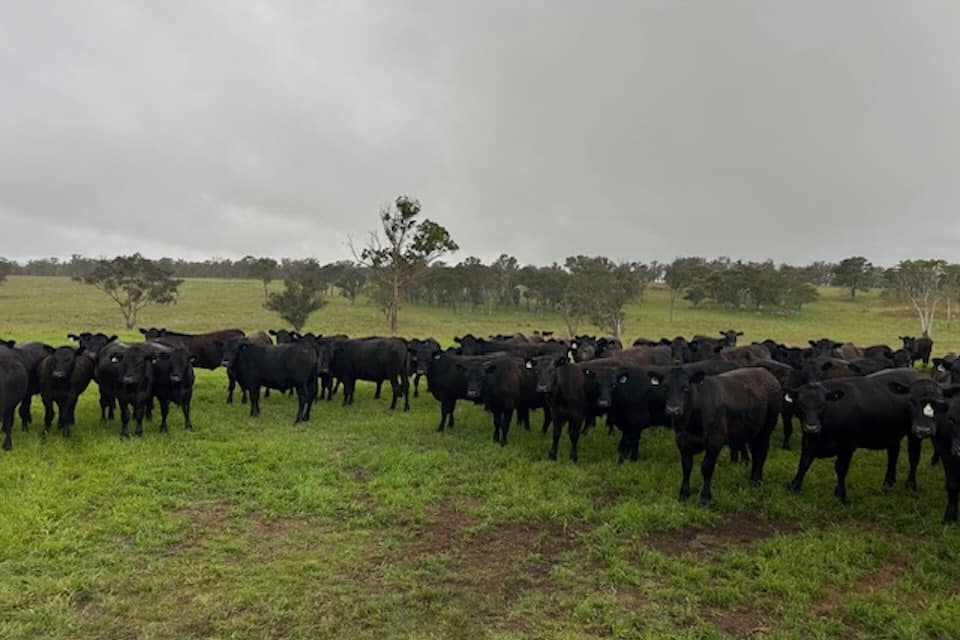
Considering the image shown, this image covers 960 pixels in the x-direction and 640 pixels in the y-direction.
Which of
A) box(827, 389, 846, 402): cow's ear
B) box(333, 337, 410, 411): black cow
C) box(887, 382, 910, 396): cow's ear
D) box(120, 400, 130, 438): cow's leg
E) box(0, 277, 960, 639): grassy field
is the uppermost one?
box(887, 382, 910, 396): cow's ear

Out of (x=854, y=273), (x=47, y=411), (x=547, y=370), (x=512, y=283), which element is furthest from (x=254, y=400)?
(x=854, y=273)

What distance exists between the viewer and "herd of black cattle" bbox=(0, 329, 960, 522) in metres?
8.45

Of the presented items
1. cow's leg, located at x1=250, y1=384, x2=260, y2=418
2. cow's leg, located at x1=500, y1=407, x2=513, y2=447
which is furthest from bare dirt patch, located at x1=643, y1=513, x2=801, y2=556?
cow's leg, located at x1=250, y1=384, x2=260, y2=418

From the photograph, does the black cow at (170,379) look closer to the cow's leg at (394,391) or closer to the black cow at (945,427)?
the cow's leg at (394,391)

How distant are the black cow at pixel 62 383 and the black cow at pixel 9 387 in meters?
0.33

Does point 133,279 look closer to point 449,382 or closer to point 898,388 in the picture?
point 449,382

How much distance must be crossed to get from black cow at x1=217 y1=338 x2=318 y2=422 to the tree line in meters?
23.3

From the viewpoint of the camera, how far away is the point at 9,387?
32.8 ft

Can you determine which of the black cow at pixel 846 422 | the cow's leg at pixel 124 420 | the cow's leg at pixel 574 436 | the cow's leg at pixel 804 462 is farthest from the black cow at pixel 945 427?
the cow's leg at pixel 124 420

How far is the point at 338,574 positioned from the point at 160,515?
300 cm

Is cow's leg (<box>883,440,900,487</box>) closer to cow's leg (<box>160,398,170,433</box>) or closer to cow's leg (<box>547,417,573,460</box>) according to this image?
cow's leg (<box>547,417,573,460</box>)

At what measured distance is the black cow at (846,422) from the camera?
8.35 meters

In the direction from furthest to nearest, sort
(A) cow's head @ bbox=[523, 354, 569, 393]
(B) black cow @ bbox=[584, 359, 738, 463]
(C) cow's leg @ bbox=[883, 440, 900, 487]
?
1. (A) cow's head @ bbox=[523, 354, 569, 393]
2. (B) black cow @ bbox=[584, 359, 738, 463]
3. (C) cow's leg @ bbox=[883, 440, 900, 487]

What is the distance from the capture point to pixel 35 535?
6.76 meters
